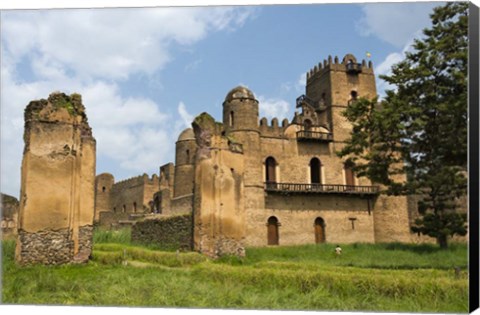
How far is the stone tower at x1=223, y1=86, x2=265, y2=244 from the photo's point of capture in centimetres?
2819

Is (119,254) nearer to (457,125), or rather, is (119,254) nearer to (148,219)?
(148,219)

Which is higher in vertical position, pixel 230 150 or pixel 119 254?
pixel 230 150

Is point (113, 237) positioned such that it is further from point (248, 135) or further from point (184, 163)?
point (184, 163)

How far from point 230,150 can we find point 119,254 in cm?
568

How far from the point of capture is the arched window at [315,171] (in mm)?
31094

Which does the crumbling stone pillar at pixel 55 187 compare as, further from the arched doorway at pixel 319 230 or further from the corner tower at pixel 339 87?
the corner tower at pixel 339 87

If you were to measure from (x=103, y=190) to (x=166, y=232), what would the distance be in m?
26.9

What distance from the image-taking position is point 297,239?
29.0 metres

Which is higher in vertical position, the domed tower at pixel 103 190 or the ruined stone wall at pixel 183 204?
the domed tower at pixel 103 190

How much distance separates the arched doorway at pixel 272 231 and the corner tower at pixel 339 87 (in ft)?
21.7

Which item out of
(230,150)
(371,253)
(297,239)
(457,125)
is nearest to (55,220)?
(230,150)

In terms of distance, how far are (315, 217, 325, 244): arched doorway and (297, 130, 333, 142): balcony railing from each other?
4649 mm

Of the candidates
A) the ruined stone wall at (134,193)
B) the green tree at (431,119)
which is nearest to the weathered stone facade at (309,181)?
the ruined stone wall at (134,193)

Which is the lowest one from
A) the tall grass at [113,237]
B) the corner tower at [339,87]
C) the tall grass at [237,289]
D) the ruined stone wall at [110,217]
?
the tall grass at [237,289]
